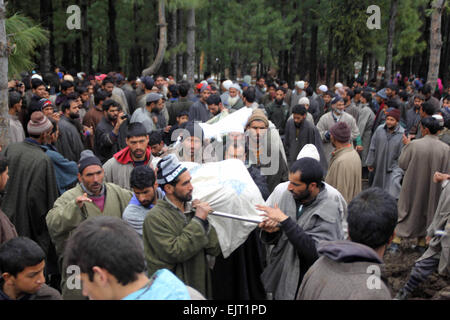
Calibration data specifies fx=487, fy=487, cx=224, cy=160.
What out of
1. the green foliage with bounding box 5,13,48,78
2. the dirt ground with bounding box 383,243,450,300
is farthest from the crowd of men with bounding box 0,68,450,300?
the green foliage with bounding box 5,13,48,78

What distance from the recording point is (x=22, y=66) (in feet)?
24.6

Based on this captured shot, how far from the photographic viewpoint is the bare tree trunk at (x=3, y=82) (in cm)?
520

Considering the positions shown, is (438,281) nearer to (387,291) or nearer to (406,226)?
(406,226)

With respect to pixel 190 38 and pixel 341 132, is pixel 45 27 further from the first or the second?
pixel 341 132

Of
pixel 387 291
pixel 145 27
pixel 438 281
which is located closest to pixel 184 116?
pixel 438 281

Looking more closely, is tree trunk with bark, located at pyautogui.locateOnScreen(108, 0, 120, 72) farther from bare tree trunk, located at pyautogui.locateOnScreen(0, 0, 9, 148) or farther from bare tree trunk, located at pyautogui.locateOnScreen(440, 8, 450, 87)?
bare tree trunk, located at pyautogui.locateOnScreen(0, 0, 9, 148)

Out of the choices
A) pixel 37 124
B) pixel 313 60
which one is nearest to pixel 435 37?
pixel 37 124

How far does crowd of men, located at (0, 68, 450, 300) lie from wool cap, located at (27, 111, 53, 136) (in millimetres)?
11

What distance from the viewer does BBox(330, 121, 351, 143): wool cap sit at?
20.9 ft

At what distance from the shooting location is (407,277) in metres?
6.40

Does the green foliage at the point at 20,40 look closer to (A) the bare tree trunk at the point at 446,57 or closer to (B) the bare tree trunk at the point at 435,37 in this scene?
(B) the bare tree trunk at the point at 435,37

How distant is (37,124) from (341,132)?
3.74m

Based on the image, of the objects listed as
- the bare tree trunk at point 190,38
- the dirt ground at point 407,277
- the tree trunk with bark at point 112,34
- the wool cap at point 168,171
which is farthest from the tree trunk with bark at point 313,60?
the wool cap at point 168,171
